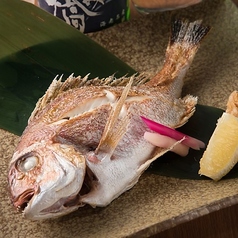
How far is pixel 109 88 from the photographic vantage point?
1.88 meters

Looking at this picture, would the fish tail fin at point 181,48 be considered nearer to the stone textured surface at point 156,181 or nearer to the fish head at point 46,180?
the stone textured surface at point 156,181

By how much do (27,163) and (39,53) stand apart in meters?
Result: 0.63

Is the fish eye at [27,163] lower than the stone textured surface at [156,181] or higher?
higher

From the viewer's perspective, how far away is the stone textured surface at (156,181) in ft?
5.43

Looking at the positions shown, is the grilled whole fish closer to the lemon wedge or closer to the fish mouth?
the fish mouth

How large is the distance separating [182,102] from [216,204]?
1.59 feet

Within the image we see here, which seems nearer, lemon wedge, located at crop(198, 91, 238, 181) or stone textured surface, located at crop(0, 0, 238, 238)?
stone textured surface, located at crop(0, 0, 238, 238)

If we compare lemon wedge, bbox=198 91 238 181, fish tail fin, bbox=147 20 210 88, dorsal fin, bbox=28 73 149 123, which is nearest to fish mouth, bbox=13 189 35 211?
dorsal fin, bbox=28 73 149 123

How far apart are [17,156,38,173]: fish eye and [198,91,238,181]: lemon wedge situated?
488 mm

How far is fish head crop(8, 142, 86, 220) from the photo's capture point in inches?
61.1

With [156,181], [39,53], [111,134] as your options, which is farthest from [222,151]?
[39,53]

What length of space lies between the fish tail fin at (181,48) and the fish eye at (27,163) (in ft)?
1.90

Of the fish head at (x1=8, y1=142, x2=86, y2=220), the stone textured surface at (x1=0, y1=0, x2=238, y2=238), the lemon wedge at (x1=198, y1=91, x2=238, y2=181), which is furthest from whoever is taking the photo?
the lemon wedge at (x1=198, y1=91, x2=238, y2=181)

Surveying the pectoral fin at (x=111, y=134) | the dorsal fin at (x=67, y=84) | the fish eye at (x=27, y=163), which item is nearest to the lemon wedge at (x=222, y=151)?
the pectoral fin at (x=111, y=134)
